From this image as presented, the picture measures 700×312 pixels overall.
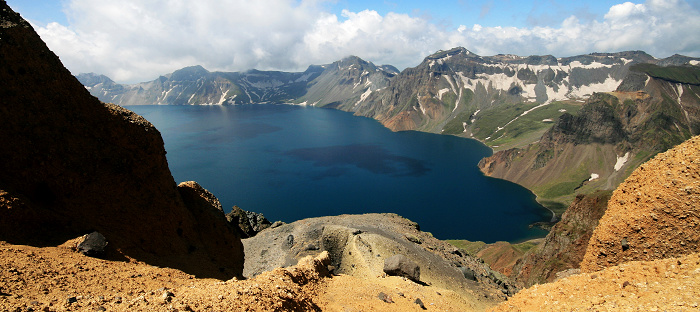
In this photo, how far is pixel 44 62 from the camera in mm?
17875

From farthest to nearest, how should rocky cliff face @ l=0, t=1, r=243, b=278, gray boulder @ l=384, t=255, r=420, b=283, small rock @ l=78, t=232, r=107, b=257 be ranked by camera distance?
gray boulder @ l=384, t=255, r=420, b=283 < rocky cliff face @ l=0, t=1, r=243, b=278 < small rock @ l=78, t=232, r=107, b=257

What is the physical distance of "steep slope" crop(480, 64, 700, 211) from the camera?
15538cm

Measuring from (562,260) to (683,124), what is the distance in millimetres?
194233

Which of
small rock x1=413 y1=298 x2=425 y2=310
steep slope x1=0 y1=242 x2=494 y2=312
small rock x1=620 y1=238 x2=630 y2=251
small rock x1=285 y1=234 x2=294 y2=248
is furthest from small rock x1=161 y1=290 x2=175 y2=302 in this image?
small rock x1=285 y1=234 x2=294 y2=248

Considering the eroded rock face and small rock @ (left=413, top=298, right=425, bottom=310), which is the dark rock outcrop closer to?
small rock @ (left=413, top=298, right=425, bottom=310)

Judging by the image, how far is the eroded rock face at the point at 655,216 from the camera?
683 inches

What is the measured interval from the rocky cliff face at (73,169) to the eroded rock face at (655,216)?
25317 millimetres

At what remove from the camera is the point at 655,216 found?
60.9 ft

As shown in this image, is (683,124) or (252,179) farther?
(683,124)

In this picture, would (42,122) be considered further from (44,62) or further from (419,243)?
(419,243)

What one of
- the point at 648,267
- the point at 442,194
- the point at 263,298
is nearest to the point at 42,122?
the point at 263,298

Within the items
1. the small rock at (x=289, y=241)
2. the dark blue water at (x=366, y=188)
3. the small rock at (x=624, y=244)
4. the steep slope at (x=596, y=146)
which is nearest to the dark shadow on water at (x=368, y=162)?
the dark blue water at (x=366, y=188)

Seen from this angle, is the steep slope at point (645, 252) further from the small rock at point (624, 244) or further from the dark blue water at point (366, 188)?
the dark blue water at point (366, 188)

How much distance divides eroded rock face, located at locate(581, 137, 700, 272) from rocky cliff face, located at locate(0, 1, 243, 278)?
25317 millimetres
